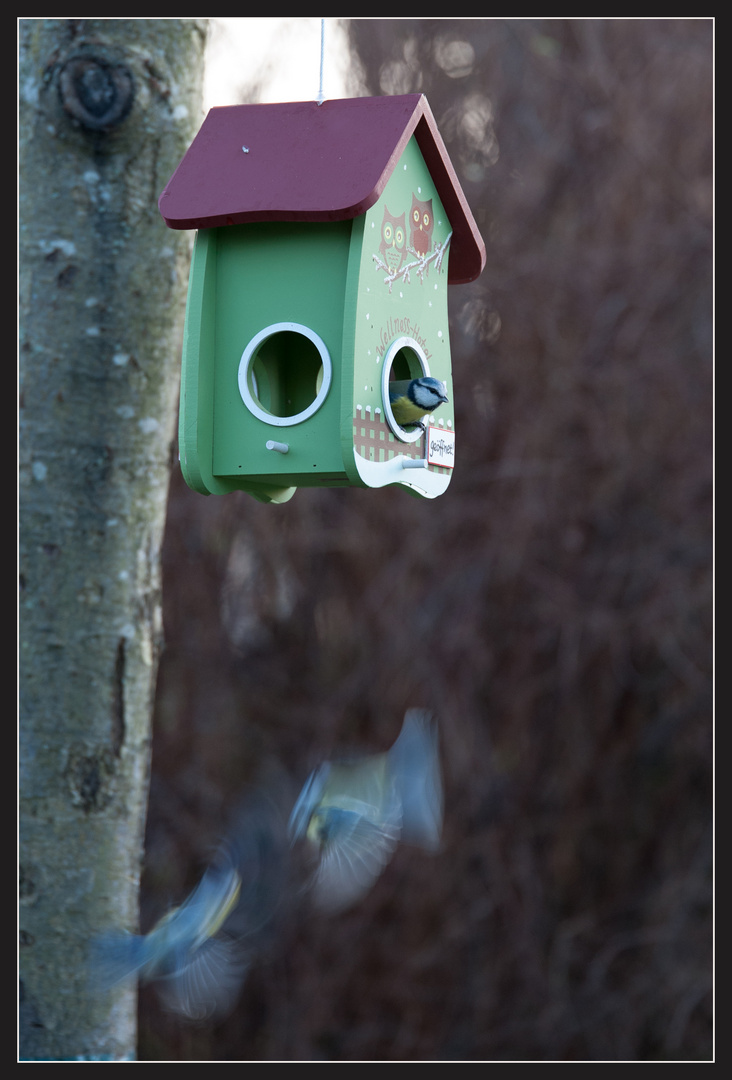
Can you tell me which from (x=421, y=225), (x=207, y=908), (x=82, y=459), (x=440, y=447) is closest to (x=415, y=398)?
(x=440, y=447)

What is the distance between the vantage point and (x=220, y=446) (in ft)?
5.11

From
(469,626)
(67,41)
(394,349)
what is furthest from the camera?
(469,626)

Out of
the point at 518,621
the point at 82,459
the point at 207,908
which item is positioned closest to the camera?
the point at 207,908

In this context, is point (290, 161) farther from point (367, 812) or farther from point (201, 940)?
point (201, 940)

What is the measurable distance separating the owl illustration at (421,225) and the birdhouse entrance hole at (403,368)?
0.53 feet

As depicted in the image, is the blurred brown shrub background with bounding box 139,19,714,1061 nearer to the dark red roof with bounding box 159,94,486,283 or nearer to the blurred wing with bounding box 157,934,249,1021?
the blurred wing with bounding box 157,934,249,1021

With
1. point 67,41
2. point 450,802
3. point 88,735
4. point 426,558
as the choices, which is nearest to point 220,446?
point 88,735

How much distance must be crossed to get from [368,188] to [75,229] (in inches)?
22.4

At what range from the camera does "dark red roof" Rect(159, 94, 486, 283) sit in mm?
1481

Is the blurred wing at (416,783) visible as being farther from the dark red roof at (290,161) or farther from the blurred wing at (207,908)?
the dark red roof at (290,161)

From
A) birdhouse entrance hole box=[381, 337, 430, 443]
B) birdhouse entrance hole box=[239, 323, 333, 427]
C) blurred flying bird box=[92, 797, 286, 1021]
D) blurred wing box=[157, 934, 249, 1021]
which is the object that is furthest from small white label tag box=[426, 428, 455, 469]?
blurred wing box=[157, 934, 249, 1021]

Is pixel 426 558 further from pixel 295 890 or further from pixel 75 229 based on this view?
pixel 75 229

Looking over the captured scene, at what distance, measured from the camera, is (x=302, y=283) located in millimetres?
1557

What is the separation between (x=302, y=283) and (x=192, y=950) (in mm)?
1006
